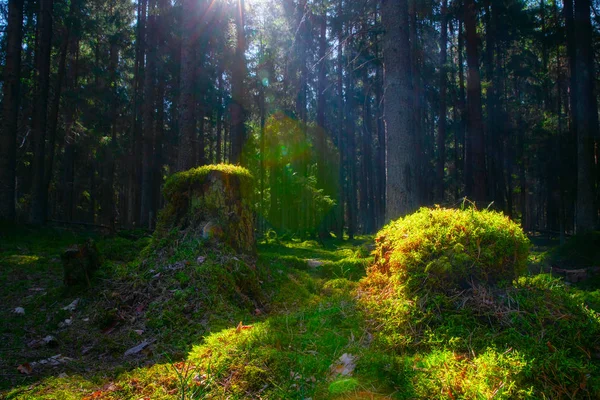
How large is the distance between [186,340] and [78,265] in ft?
8.08

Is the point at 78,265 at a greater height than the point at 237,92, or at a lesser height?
lesser

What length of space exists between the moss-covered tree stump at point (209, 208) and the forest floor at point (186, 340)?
655mm

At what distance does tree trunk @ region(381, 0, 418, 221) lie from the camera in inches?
357

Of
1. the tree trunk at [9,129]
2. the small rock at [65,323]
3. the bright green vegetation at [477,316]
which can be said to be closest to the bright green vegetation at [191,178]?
the small rock at [65,323]

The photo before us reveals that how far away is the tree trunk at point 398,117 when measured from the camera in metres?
9.07

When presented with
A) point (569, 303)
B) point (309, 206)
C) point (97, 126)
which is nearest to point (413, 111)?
point (569, 303)

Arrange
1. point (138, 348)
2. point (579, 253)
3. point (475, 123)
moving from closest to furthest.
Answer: point (138, 348)
point (579, 253)
point (475, 123)

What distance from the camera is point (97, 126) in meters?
22.5

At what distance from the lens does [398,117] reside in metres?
9.16

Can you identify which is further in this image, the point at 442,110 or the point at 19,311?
the point at 442,110

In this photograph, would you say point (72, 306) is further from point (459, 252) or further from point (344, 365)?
point (459, 252)

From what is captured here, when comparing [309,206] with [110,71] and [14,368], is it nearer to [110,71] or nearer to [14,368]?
[110,71]

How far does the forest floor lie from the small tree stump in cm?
18

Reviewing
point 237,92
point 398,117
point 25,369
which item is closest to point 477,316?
point 25,369
